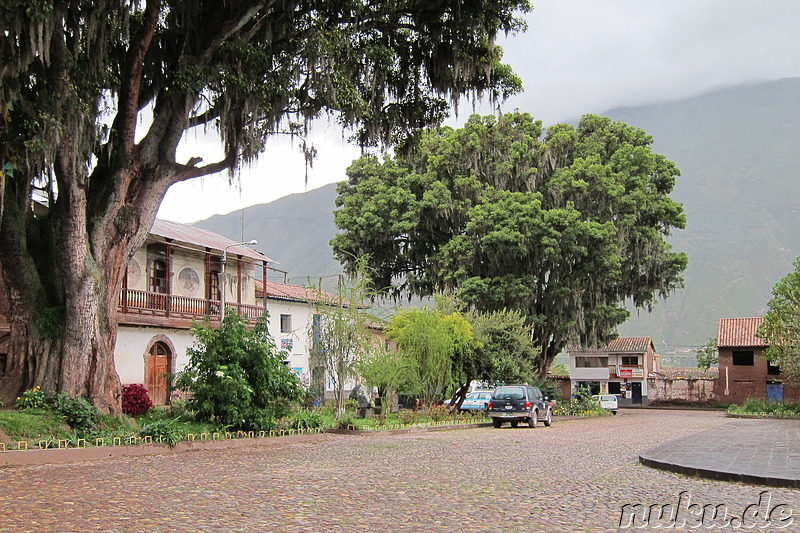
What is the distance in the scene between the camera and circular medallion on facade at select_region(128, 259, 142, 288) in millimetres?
29516

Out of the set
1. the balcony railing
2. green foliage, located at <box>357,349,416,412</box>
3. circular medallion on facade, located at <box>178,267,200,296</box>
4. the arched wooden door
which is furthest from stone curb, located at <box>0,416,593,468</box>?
circular medallion on facade, located at <box>178,267,200,296</box>

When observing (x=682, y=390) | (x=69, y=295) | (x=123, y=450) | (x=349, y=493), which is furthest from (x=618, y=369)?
(x=349, y=493)

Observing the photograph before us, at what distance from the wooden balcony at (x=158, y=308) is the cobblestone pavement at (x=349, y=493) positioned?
44.9 ft

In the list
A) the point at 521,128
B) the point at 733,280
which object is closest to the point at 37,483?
the point at 521,128

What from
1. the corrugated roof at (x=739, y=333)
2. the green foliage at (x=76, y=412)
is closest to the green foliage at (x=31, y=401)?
the green foliage at (x=76, y=412)

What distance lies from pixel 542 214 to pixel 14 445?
92.8ft

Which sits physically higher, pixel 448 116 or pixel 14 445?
pixel 448 116

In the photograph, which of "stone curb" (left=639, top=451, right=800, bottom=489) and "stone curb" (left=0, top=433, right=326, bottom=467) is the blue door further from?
"stone curb" (left=639, top=451, right=800, bottom=489)

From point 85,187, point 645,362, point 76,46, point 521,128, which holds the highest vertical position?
point 521,128

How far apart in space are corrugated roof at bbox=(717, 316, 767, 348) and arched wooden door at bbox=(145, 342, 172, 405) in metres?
42.5

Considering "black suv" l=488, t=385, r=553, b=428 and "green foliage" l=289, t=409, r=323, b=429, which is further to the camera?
"black suv" l=488, t=385, r=553, b=428

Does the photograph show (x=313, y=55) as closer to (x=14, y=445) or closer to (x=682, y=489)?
(x=14, y=445)

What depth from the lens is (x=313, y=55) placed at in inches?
693

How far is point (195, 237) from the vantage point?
33.5 metres
